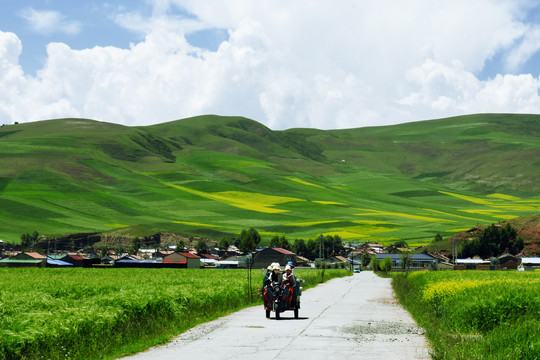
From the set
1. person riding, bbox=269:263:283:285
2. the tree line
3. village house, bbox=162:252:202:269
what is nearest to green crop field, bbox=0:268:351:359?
person riding, bbox=269:263:283:285

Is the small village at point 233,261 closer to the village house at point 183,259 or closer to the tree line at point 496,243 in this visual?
the village house at point 183,259

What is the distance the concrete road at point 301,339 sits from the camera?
696 inches

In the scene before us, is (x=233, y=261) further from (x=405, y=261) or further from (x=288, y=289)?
(x=288, y=289)

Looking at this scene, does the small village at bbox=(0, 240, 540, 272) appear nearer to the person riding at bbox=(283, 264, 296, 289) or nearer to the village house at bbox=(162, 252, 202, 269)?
the village house at bbox=(162, 252, 202, 269)

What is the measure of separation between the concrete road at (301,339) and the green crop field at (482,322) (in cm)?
75

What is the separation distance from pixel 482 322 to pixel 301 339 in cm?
574

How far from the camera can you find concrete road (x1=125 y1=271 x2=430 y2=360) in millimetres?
17688

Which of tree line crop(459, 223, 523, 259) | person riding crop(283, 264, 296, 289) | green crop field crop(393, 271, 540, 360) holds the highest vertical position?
tree line crop(459, 223, 523, 259)

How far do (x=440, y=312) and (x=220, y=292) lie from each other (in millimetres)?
11325

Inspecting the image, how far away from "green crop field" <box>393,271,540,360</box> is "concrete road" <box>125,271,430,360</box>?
747 mm

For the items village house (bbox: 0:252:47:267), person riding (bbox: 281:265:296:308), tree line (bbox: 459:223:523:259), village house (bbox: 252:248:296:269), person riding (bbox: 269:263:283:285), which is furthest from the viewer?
tree line (bbox: 459:223:523:259)

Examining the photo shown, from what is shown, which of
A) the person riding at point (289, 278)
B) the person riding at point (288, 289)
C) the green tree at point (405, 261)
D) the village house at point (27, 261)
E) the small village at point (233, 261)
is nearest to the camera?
the person riding at point (288, 289)

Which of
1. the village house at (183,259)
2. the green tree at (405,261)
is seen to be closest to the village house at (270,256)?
the village house at (183,259)

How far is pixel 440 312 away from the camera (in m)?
27.1
